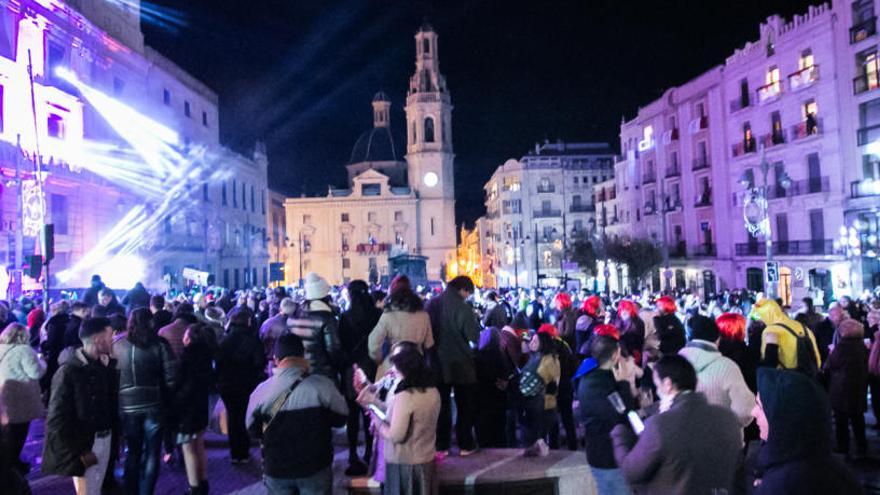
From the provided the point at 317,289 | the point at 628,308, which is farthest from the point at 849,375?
the point at 317,289

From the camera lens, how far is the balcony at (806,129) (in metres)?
30.5

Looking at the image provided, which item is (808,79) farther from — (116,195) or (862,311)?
(116,195)

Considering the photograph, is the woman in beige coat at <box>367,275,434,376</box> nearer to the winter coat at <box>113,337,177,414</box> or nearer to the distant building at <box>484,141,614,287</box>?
the winter coat at <box>113,337,177,414</box>

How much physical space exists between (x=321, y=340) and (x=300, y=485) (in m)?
2.13

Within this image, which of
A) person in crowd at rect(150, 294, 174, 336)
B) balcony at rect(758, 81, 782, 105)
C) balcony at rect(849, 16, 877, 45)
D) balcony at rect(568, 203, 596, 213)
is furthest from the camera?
balcony at rect(568, 203, 596, 213)

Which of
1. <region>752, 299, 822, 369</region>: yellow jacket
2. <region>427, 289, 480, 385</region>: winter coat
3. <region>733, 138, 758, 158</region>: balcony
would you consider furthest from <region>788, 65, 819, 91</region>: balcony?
<region>427, 289, 480, 385</region>: winter coat

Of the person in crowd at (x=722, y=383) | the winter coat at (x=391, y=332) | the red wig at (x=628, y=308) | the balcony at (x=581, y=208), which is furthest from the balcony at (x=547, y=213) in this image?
the person in crowd at (x=722, y=383)

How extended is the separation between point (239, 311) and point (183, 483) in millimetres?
2013

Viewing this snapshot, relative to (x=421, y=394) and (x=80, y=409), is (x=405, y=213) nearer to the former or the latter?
(x=80, y=409)

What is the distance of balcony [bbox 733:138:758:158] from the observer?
35031 millimetres

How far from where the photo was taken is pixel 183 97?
146 feet

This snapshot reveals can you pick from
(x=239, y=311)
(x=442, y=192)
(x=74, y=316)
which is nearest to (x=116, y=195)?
(x=74, y=316)

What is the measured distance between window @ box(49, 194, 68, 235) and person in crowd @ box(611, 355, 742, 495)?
3070 cm

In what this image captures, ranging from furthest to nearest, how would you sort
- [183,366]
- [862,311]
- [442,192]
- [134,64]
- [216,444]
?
1. [442,192]
2. [134,64]
3. [862,311]
4. [216,444]
5. [183,366]
